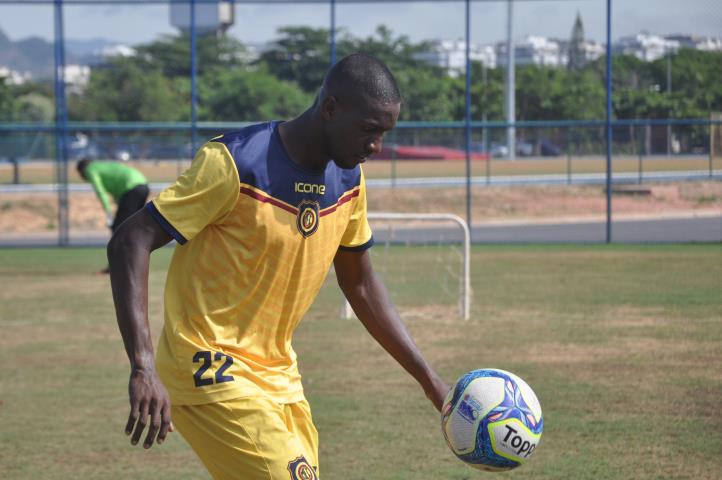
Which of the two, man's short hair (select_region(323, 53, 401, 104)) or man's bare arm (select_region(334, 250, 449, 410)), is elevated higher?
man's short hair (select_region(323, 53, 401, 104))

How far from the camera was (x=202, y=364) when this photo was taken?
3699 mm

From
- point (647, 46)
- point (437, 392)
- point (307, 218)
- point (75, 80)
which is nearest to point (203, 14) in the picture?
point (647, 46)

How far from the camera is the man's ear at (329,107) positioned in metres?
3.67

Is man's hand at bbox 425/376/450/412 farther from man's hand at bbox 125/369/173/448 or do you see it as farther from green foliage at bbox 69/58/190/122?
green foliage at bbox 69/58/190/122

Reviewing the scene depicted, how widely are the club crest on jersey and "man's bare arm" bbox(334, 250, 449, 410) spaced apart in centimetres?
47

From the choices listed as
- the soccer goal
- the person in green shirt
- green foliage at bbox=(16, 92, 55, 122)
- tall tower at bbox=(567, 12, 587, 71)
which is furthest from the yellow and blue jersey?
green foliage at bbox=(16, 92, 55, 122)

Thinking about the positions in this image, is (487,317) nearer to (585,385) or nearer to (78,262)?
(585,385)

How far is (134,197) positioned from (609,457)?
34.6 feet

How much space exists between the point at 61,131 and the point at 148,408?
1971cm

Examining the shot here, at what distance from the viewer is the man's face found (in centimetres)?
362

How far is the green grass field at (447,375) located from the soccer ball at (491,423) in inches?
86.5

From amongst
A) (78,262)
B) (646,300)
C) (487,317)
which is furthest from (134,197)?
(646,300)

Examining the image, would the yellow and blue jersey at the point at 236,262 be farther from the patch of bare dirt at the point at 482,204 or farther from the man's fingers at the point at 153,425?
the patch of bare dirt at the point at 482,204

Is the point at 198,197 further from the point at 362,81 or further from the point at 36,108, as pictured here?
the point at 36,108
